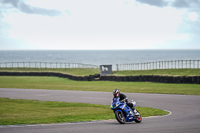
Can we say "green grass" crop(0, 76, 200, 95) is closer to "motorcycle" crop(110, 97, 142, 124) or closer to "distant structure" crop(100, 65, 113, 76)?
"distant structure" crop(100, 65, 113, 76)

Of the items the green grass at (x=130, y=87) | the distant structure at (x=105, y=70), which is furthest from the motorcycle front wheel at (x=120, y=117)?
the distant structure at (x=105, y=70)

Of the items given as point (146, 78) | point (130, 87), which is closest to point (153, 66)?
point (146, 78)

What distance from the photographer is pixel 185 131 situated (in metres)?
11.7

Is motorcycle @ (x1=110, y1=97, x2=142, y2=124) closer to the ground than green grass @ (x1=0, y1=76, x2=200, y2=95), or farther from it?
farther from it

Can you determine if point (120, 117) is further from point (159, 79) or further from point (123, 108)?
point (159, 79)

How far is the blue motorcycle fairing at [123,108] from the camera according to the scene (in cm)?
1391

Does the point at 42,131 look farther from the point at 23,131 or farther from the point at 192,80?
the point at 192,80

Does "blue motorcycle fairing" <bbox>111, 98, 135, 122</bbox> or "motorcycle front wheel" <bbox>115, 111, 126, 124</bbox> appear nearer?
"blue motorcycle fairing" <bbox>111, 98, 135, 122</bbox>

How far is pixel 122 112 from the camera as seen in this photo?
14.1 m

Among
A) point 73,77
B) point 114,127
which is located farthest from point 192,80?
point 114,127

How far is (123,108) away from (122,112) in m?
0.19

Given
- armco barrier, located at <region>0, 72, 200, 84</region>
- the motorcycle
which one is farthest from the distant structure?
the motorcycle

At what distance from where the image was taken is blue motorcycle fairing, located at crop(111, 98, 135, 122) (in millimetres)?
13906

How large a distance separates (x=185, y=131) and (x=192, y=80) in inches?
1016
